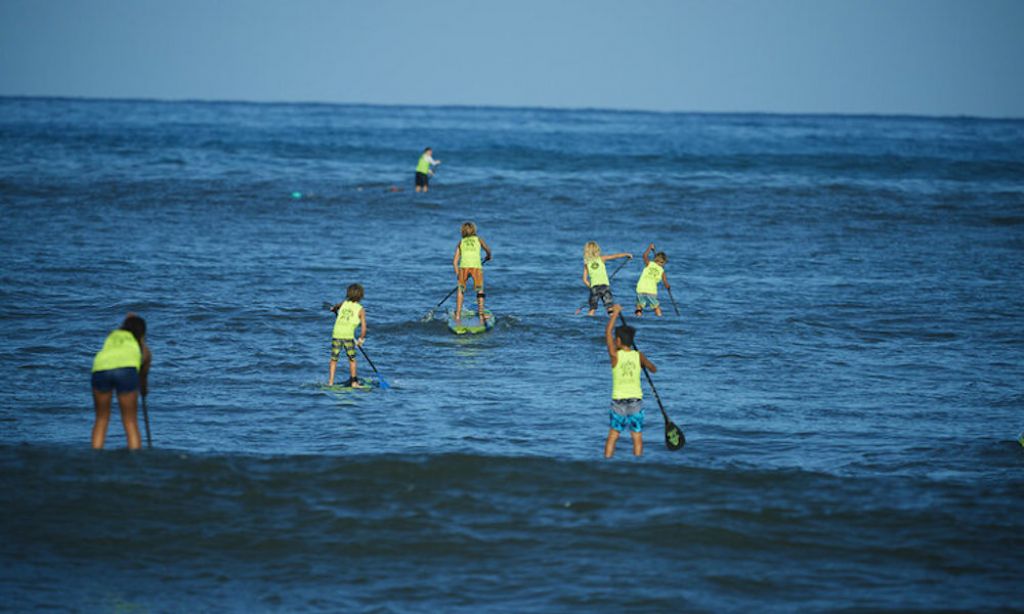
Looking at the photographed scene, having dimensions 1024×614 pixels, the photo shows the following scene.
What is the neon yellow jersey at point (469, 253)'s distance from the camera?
18.1 metres

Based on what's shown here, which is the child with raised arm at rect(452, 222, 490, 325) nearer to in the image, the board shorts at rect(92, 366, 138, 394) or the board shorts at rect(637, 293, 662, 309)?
the board shorts at rect(637, 293, 662, 309)

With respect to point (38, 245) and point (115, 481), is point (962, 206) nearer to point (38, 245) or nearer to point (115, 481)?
point (38, 245)

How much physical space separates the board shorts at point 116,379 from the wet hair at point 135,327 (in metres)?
0.30

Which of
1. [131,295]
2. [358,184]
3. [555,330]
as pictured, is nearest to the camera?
[555,330]

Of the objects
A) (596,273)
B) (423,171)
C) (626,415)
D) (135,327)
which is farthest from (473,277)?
(423,171)

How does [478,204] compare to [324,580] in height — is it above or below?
above

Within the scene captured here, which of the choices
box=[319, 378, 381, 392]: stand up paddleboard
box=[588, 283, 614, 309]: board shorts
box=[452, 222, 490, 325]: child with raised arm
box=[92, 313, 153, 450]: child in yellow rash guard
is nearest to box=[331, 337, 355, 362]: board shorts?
box=[319, 378, 381, 392]: stand up paddleboard

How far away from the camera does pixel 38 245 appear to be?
26656mm

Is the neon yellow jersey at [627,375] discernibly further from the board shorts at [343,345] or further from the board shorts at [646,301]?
the board shorts at [646,301]

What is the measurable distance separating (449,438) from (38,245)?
1868 cm

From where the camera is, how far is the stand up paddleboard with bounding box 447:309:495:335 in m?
18.0

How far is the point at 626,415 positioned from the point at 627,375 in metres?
0.46

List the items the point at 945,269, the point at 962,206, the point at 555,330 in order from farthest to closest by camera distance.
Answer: the point at 962,206 < the point at 945,269 < the point at 555,330

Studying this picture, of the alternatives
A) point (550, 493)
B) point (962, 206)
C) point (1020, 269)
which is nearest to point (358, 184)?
point (962, 206)
